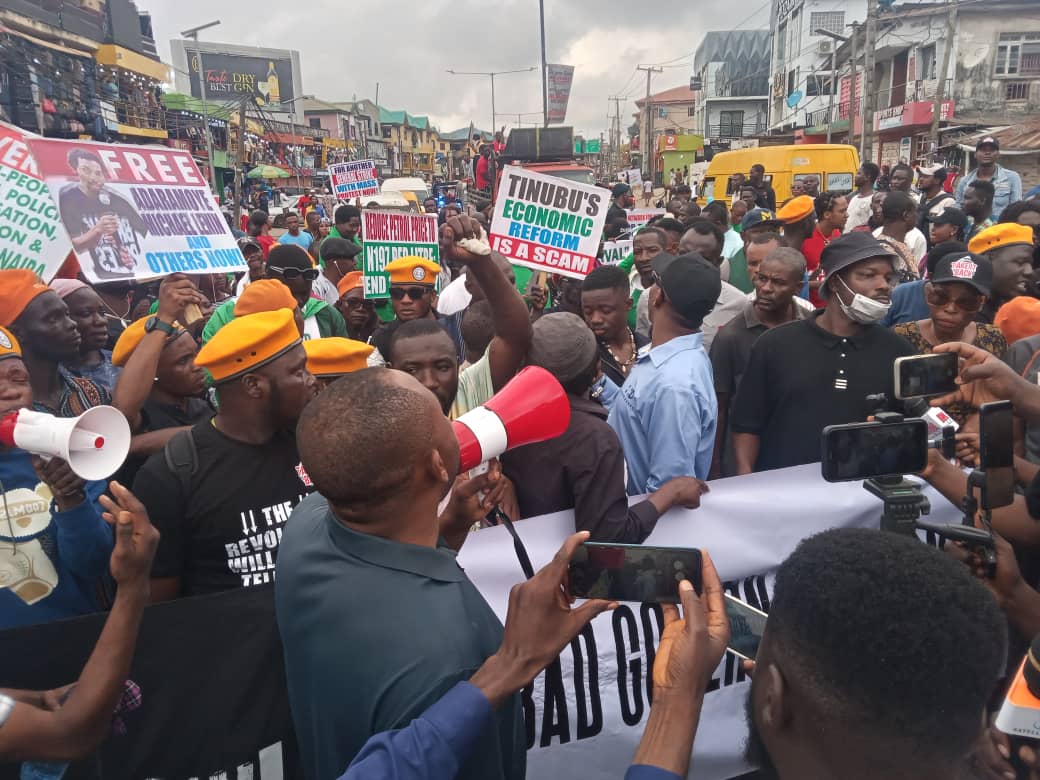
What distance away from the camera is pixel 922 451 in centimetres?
223

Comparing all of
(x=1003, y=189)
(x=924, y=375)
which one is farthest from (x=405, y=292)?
(x=1003, y=189)

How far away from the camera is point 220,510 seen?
2320 millimetres

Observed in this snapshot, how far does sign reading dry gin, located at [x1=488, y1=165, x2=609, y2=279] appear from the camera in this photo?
4953mm

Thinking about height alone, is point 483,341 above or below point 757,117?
below

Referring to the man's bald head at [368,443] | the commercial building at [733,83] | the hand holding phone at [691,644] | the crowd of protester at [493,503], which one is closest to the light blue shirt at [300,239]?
the crowd of protester at [493,503]

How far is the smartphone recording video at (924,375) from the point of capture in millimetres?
2334

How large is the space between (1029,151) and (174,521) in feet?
83.0

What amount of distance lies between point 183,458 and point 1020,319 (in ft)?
13.1

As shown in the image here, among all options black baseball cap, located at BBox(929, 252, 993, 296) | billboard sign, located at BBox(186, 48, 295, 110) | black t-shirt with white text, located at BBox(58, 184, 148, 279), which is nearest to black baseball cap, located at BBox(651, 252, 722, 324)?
black baseball cap, located at BBox(929, 252, 993, 296)

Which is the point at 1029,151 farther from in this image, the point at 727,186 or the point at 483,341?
the point at 483,341

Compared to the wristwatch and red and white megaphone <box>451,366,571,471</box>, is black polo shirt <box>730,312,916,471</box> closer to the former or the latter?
red and white megaphone <box>451,366,571,471</box>

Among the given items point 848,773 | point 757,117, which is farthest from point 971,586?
point 757,117

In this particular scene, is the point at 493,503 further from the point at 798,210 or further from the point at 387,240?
the point at 798,210

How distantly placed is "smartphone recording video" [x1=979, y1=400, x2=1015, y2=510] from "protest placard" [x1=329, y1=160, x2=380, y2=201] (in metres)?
12.5
